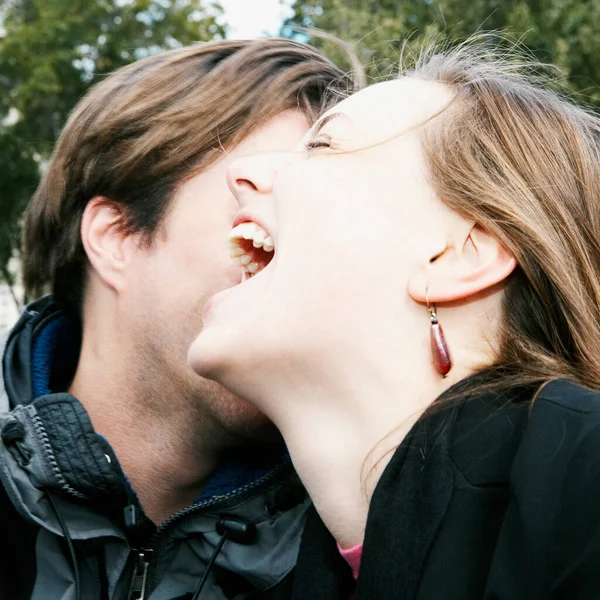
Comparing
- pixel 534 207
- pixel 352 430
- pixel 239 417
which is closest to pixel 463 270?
pixel 534 207

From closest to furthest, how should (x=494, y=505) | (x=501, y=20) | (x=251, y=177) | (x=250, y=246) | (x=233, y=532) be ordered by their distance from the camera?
(x=494, y=505)
(x=251, y=177)
(x=250, y=246)
(x=233, y=532)
(x=501, y=20)

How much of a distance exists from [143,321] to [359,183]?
1416mm

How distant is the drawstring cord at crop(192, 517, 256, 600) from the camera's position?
279 centimetres

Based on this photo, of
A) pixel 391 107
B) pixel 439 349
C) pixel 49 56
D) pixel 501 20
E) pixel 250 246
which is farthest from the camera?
pixel 49 56

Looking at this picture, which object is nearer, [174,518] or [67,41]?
[174,518]

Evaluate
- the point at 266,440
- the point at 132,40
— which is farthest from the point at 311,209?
the point at 132,40

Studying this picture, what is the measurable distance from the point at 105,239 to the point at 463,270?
75.0 inches

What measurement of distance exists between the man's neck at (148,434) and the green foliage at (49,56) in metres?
22.0

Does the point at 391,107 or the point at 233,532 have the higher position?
the point at 391,107

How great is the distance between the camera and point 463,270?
2.18 meters

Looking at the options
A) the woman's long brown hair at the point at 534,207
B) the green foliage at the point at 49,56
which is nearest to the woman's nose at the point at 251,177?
the woman's long brown hair at the point at 534,207

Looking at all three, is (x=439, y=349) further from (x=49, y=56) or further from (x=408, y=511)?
(x=49, y=56)

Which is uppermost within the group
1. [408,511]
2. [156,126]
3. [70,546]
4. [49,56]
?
[156,126]

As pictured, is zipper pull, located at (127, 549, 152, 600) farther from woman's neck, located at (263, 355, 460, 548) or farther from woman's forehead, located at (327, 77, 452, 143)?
woman's forehead, located at (327, 77, 452, 143)
